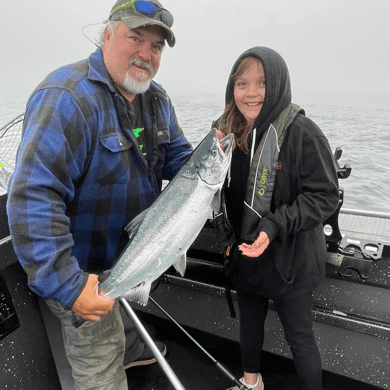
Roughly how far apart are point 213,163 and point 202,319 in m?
1.71

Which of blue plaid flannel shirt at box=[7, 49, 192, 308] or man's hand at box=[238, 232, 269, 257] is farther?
man's hand at box=[238, 232, 269, 257]

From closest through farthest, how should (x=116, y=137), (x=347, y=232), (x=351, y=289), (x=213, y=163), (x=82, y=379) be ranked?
(x=213, y=163)
(x=116, y=137)
(x=82, y=379)
(x=351, y=289)
(x=347, y=232)

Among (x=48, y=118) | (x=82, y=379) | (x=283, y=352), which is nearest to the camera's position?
(x=48, y=118)

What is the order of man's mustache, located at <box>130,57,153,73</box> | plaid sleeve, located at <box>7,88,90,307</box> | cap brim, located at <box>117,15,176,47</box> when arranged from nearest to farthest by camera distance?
plaid sleeve, located at <box>7,88,90,307</box>, cap brim, located at <box>117,15,176,47</box>, man's mustache, located at <box>130,57,153,73</box>

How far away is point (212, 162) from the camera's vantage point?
1563 mm

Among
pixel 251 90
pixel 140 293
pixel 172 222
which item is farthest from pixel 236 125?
pixel 140 293

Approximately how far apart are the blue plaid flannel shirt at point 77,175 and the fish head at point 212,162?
398 millimetres

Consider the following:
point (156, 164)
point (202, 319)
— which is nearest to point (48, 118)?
point (156, 164)

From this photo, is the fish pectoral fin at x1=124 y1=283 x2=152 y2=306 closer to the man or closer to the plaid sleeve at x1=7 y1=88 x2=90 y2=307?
the man

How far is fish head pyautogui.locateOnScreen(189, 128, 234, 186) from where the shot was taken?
156 cm

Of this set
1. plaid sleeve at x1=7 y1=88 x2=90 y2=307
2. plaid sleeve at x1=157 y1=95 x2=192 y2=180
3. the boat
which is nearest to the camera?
plaid sleeve at x1=7 y1=88 x2=90 y2=307

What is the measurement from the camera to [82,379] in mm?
1888

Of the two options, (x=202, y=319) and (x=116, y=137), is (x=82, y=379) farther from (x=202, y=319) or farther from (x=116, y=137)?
(x=116, y=137)

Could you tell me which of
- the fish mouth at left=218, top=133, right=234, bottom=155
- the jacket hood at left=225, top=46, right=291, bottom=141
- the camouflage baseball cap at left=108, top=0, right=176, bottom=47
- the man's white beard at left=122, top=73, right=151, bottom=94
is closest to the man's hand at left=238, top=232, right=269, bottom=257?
the fish mouth at left=218, top=133, right=234, bottom=155
